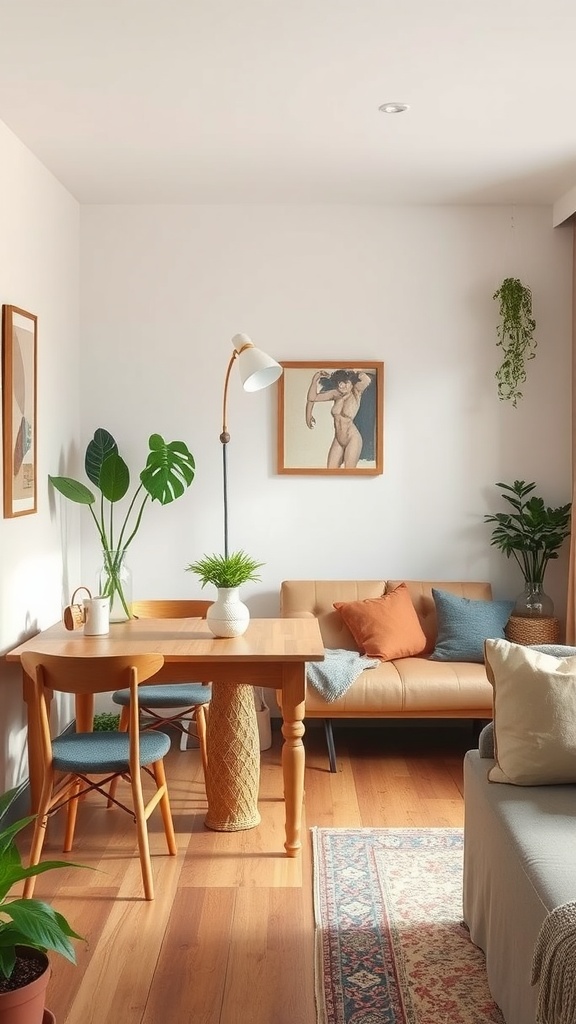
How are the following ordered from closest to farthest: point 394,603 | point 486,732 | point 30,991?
point 30,991
point 486,732
point 394,603

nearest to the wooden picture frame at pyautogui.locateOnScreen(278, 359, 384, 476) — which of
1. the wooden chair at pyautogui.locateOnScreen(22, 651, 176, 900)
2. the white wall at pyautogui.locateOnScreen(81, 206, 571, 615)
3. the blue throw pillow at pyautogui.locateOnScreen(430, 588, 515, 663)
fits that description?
the white wall at pyautogui.locateOnScreen(81, 206, 571, 615)

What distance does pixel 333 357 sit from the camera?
5.46 metres

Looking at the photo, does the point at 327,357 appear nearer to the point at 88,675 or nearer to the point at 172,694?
the point at 172,694

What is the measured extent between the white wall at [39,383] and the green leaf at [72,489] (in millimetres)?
62

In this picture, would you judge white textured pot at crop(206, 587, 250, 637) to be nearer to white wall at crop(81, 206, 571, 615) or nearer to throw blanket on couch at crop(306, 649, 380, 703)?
throw blanket on couch at crop(306, 649, 380, 703)

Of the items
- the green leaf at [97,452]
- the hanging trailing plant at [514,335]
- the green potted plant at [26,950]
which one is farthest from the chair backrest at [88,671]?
the hanging trailing plant at [514,335]

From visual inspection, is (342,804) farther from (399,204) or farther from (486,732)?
(399,204)

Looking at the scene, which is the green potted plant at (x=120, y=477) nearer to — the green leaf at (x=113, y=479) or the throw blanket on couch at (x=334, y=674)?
the green leaf at (x=113, y=479)

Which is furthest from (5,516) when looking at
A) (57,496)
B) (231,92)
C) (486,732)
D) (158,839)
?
(486,732)

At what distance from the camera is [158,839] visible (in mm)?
3959

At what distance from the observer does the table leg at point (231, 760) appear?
13.2 ft

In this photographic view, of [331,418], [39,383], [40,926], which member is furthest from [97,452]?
[40,926]

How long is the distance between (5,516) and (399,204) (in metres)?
2.67

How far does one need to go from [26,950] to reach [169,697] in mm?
2234
